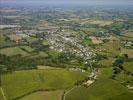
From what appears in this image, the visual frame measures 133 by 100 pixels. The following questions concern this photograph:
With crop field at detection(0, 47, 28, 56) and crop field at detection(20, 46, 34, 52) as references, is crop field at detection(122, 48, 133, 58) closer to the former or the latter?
crop field at detection(20, 46, 34, 52)

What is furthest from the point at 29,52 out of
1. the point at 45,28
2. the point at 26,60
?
the point at 45,28

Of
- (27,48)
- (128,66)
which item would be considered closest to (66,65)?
(128,66)

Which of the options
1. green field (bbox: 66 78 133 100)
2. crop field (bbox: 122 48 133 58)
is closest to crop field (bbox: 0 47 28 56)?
green field (bbox: 66 78 133 100)

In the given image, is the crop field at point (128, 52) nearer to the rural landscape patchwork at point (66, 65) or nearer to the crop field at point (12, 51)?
the rural landscape patchwork at point (66, 65)

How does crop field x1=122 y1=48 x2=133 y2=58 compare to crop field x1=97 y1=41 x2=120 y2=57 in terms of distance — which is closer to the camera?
crop field x1=122 y1=48 x2=133 y2=58

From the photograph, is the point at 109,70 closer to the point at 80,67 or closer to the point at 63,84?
the point at 80,67

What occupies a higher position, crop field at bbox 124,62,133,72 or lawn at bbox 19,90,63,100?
lawn at bbox 19,90,63,100

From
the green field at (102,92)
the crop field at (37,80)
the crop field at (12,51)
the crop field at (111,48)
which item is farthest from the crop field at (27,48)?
the green field at (102,92)
